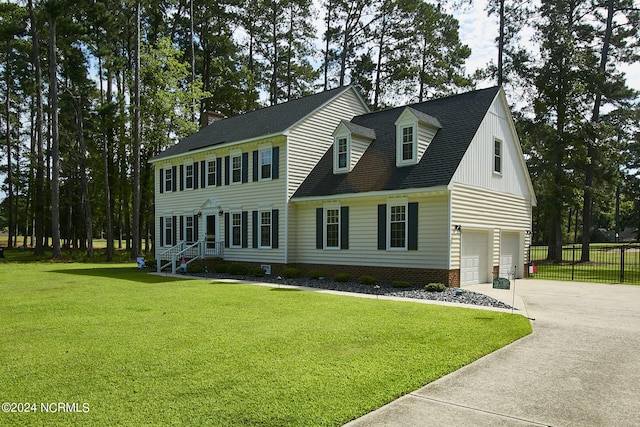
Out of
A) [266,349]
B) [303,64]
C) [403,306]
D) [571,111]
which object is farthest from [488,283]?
[303,64]

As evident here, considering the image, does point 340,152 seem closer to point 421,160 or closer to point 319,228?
point 319,228

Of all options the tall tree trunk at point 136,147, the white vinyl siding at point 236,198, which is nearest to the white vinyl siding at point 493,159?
the white vinyl siding at point 236,198

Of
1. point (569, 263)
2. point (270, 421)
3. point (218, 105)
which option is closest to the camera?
point (270, 421)

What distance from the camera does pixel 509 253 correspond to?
66.8ft

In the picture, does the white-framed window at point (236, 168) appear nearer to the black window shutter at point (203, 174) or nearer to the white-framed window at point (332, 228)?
the black window shutter at point (203, 174)

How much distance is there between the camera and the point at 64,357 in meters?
6.53

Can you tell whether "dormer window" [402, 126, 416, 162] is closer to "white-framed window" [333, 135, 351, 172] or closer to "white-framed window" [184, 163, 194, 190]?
"white-framed window" [333, 135, 351, 172]

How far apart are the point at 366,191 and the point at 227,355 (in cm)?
1152

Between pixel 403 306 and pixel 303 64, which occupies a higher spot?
pixel 303 64

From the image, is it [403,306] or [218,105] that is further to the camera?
[218,105]

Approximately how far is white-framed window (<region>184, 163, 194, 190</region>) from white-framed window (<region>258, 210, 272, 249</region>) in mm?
6449

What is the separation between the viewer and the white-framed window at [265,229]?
21172 millimetres

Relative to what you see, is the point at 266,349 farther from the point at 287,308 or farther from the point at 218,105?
the point at 218,105

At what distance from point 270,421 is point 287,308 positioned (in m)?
6.83
